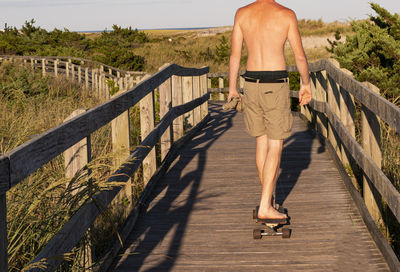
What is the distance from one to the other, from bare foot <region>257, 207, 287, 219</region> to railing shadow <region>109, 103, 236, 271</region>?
2.27ft

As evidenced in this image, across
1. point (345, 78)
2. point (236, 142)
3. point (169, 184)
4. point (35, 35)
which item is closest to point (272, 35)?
point (345, 78)

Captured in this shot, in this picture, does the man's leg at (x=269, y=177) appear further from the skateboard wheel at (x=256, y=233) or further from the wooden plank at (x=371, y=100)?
the wooden plank at (x=371, y=100)

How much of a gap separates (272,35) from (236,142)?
509 cm

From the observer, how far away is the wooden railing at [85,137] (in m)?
2.47

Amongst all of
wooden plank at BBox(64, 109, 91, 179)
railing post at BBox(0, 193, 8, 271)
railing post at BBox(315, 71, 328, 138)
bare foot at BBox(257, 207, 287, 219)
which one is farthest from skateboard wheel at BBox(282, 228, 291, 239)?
railing post at BBox(315, 71, 328, 138)

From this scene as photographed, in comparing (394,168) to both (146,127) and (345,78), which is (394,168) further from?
(146,127)

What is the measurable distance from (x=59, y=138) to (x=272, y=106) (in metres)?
2.30

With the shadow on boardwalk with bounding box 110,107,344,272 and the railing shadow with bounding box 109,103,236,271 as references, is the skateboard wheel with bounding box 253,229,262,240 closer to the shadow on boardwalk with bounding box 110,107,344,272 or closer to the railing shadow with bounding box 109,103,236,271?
the shadow on boardwalk with bounding box 110,107,344,272

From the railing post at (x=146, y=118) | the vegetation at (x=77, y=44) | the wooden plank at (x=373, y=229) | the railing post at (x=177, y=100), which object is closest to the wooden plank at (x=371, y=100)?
the wooden plank at (x=373, y=229)

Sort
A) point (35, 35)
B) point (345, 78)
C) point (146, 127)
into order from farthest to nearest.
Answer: point (35, 35) < point (146, 127) < point (345, 78)

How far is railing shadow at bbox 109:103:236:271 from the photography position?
457 centimetres

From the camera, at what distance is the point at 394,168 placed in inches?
244

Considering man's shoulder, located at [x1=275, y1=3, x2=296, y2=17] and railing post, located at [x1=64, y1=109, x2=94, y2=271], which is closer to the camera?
railing post, located at [x1=64, y1=109, x2=94, y2=271]

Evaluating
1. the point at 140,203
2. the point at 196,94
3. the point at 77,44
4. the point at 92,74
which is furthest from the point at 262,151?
the point at 77,44
